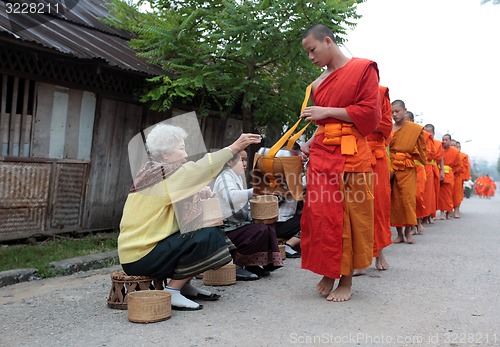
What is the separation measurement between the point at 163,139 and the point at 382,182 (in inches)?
94.7

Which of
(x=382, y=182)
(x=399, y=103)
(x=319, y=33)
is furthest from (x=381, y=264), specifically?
(x=399, y=103)

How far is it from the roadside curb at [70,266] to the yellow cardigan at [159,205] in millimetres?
1664

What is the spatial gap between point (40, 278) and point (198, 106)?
5118 mm

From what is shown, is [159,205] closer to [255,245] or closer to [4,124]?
[255,245]

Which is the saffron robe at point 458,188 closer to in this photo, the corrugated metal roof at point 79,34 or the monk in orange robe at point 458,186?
the monk in orange robe at point 458,186

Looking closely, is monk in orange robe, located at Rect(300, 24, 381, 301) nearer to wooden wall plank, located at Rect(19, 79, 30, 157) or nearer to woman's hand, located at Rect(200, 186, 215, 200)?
woman's hand, located at Rect(200, 186, 215, 200)

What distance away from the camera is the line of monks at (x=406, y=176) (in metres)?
5.61

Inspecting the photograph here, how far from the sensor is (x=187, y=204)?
432 centimetres

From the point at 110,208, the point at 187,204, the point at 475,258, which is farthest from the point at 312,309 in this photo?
the point at 110,208

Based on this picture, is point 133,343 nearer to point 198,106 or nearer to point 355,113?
point 355,113

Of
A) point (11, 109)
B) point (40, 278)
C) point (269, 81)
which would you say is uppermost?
point (269, 81)

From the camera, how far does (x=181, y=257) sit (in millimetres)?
4250

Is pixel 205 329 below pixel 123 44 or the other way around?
below

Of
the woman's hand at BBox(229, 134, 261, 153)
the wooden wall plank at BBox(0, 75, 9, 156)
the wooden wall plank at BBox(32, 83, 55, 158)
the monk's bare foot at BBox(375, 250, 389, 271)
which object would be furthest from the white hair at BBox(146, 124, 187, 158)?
the wooden wall plank at BBox(32, 83, 55, 158)
